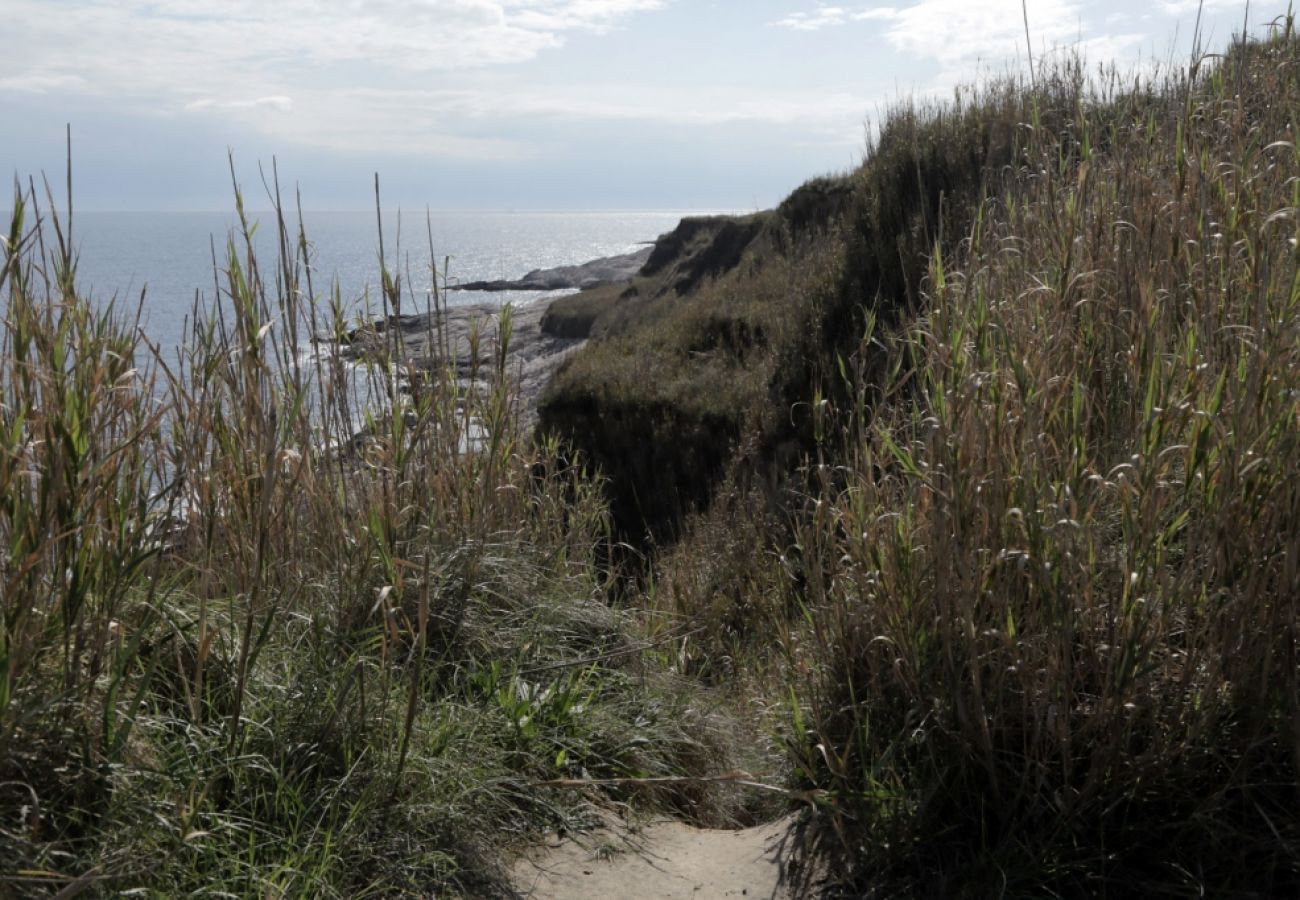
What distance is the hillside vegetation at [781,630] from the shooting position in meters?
2.05

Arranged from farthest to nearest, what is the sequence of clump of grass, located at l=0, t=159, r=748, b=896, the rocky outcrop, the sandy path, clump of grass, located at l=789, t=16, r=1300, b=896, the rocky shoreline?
1. the rocky outcrop
2. the rocky shoreline
3. the sandy path
4. clump of grass, located at l=789, t=16, r=1300, b=896
5. clump of grass, located at l=0, t=159, r=748, b=896

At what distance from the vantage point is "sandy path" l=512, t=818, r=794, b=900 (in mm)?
2500

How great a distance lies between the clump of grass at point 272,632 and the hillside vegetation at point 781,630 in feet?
0.05

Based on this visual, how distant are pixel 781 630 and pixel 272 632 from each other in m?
1.53

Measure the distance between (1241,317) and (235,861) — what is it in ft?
8.68

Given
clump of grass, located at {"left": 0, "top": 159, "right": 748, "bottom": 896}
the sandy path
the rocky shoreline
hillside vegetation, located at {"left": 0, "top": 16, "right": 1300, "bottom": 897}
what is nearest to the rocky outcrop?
the rocky shoreline

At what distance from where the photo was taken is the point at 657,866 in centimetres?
266

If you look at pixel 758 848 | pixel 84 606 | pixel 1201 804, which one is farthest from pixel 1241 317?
pixel 84 606

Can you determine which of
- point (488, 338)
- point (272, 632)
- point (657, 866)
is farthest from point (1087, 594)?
point (488, 338)

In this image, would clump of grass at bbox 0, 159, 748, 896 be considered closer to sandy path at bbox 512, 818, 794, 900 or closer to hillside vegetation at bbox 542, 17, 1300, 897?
sandy path at bbox 512, 818, 794, 900

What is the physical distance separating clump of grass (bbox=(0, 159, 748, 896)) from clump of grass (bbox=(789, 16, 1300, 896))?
2.91 feet

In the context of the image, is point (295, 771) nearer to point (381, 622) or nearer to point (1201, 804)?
point (381, 622)

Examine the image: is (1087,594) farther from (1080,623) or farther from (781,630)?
(781,630)

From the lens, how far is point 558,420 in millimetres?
14383
